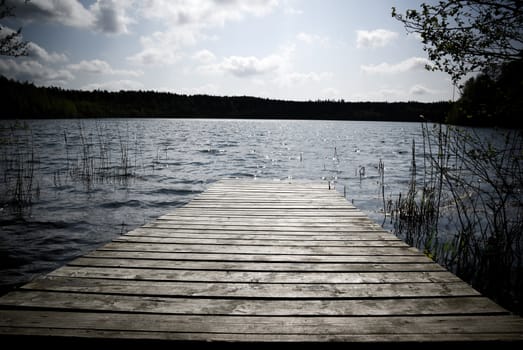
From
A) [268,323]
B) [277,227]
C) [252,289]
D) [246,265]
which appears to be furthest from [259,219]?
[268,323]

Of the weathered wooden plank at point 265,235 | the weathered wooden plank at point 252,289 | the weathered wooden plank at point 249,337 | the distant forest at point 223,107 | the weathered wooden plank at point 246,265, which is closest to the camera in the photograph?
the weathered wooden plank at point 249,337

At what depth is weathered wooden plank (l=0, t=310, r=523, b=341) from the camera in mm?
1924

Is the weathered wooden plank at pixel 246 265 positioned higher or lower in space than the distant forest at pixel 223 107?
lower

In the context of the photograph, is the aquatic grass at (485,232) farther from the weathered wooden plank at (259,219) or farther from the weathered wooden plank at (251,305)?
the weathered wooden plank at (251,305)

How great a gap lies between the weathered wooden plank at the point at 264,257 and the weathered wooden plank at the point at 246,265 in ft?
0.25

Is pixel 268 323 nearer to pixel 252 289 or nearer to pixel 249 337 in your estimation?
pixel 249 337

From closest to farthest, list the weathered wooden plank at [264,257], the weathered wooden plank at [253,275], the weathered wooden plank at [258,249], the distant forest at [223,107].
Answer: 1. the weathered wooden plank at [253,275]
2. the weathered wooden plank at [264,257]
3. the weathered wooden plank at [258,249]
4. the distant forest at [223,107]

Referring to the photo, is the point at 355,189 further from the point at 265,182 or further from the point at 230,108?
the point at 230,108

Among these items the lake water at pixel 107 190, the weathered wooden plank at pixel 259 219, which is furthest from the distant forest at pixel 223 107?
the weathered wooden plank at pixel 259 219

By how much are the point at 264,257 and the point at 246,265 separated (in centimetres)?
28

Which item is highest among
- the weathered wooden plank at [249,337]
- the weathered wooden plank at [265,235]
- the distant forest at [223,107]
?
the distant forest at [223,107]

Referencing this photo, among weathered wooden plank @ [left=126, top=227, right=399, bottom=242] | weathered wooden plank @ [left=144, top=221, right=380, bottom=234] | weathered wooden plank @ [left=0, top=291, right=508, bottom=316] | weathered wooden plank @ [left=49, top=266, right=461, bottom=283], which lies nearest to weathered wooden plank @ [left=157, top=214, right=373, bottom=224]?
weathered wooden plank @ [left=144, top=221, right=380, bottom=234]

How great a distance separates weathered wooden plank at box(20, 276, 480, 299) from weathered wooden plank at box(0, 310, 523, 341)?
0.93 ft

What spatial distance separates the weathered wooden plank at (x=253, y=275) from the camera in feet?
8.53
